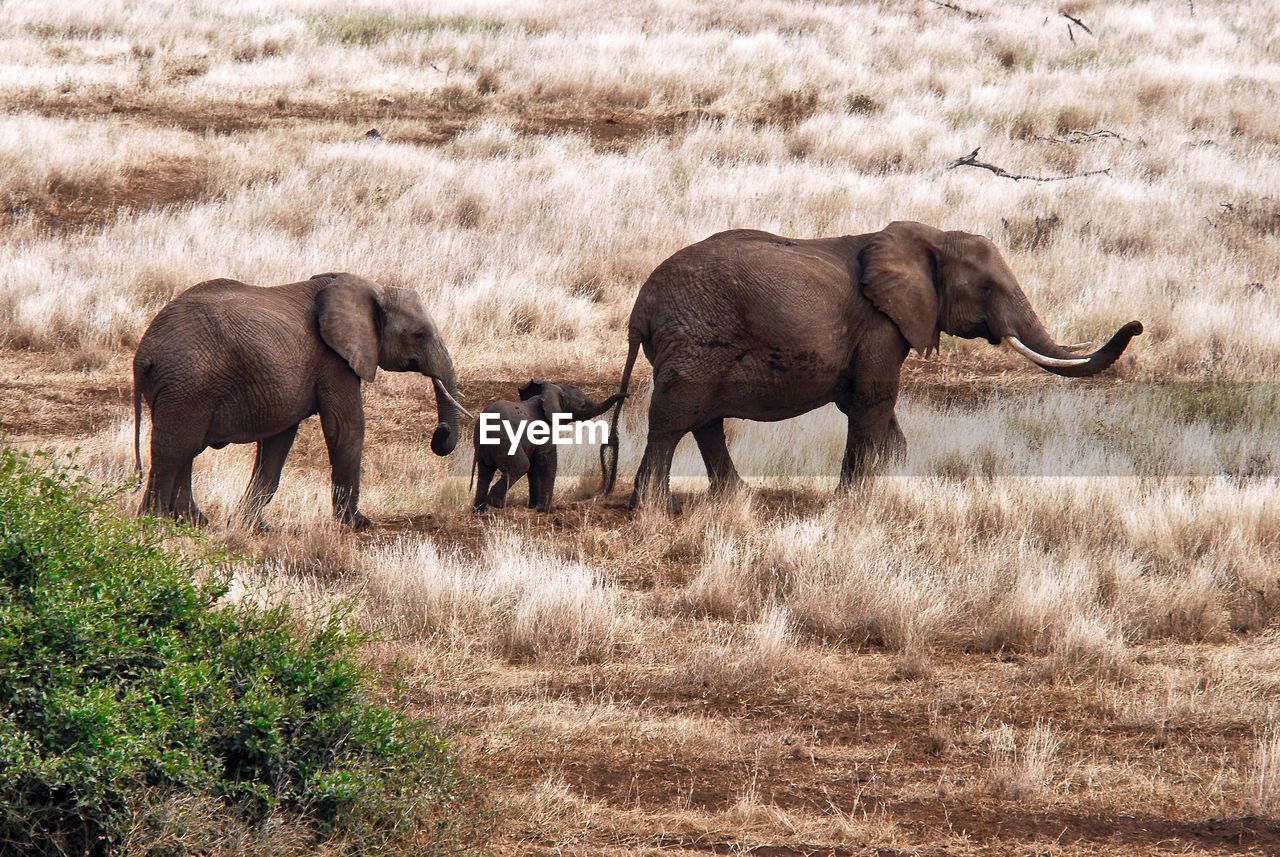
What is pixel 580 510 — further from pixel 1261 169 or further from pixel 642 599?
pixel 1261 169

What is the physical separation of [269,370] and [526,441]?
1.90 metres

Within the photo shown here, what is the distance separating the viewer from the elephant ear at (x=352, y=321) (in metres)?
9.25

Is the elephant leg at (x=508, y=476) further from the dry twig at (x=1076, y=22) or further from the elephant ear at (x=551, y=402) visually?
the dry twig at (x=1076, y=22)

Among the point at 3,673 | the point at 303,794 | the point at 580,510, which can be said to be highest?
the point at 3,673

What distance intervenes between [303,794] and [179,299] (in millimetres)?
4654

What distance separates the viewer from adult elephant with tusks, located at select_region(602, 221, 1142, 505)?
9.73 meters

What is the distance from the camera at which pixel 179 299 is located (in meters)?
9.05

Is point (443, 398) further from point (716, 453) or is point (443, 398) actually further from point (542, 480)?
point (716, 453)

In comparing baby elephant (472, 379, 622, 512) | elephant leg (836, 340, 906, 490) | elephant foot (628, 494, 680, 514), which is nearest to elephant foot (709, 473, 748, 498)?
elephant foot (628, 494, 680, 514)

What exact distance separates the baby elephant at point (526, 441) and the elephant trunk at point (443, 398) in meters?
0.20

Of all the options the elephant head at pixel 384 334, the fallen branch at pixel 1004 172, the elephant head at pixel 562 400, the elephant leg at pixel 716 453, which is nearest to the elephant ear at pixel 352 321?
the elephant head at pixel 384 334

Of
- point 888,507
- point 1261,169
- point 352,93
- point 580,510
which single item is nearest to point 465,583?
point 580,510

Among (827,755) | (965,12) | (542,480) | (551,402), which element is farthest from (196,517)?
(965,12)

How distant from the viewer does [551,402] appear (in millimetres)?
10453
